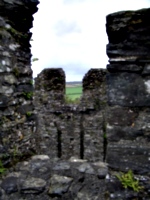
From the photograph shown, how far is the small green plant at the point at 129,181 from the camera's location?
246 centimetres

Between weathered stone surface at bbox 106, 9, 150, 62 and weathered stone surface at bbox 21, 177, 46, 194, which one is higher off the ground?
weathered stone surface at bbox 106, 9, 150, 62

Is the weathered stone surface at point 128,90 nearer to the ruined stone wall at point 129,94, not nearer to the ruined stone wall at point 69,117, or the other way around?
the ruined stone wall at point 129,94

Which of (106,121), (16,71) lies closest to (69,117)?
(106,121)

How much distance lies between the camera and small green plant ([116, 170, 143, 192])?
2463 mm

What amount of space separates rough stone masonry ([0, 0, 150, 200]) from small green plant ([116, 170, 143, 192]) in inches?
1.3

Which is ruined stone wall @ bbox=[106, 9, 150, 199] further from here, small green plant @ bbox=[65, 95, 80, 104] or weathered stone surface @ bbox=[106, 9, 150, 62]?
small green plant @ bbox=[65, 95, 80, 104]

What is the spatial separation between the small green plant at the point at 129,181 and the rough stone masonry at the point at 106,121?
3 cm

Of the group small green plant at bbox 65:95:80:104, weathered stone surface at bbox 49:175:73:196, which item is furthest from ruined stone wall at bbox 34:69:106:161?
weathered stone surface at bbox 49:175:73:196

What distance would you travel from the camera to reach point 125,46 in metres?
2.47

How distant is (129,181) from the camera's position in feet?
8.16

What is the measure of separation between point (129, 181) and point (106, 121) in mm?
1700

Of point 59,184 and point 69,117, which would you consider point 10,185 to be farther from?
point 69,117

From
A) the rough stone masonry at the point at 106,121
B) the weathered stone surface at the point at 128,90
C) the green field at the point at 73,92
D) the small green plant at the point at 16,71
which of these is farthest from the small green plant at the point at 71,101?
the weathered stone surface at the point at 128,90

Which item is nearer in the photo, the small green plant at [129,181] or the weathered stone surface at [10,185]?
the small green plant at [129,181]
